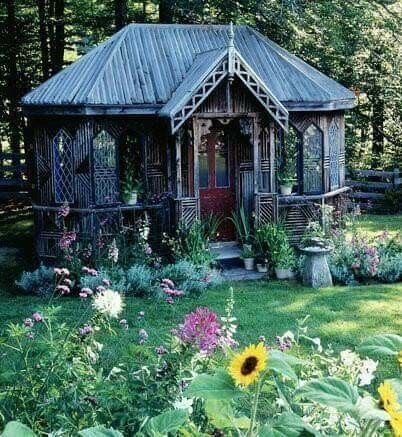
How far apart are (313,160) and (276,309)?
553cm

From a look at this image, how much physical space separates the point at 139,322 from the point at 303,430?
27.2 ft

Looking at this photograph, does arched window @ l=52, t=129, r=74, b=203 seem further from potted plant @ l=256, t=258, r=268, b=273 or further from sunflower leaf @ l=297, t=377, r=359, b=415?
sunflower leaf @ l=297, t=377, r=359, b=415

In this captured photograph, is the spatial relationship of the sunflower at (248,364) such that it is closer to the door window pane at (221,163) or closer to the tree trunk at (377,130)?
the door window pane at (221,163)

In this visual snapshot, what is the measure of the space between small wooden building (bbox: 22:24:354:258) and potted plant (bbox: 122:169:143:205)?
165 millimetres

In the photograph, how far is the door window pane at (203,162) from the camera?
1527 centimetres

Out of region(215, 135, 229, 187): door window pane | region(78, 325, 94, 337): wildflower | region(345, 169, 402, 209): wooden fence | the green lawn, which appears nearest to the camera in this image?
region(78, 325, 94, 337): wildflower

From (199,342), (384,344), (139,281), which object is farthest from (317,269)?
(384,344)

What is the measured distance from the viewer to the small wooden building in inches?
557

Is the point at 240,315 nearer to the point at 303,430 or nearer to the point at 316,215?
the point at 316,215

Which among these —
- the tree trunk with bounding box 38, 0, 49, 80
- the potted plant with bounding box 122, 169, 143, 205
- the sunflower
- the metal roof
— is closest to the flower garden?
the sunflower

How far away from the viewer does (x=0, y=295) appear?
43.4 feet

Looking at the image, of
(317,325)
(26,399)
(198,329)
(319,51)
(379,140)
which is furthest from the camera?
(379,140)

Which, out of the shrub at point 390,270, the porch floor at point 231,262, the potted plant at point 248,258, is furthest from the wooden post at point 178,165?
the shrub at point 390,270

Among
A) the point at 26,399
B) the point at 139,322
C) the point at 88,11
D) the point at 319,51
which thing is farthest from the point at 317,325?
the point at 88,11
